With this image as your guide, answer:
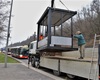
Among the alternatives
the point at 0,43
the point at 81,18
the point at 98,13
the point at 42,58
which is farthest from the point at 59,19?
the point at 81,18

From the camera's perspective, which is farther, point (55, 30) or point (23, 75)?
point (23, 75)

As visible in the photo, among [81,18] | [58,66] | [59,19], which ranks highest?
[81,18]

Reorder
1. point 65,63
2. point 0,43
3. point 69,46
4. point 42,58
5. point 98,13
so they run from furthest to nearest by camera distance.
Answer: point 98,13
point 0,43
point 42,58
point 69,46
point 65,63

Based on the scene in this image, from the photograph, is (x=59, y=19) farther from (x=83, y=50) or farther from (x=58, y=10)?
(x=83, y=50)

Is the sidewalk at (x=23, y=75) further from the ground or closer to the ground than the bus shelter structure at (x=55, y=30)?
closer to the ground

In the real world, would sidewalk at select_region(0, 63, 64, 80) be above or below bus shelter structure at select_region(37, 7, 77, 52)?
below

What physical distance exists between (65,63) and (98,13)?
1467 inches

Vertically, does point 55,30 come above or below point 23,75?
above


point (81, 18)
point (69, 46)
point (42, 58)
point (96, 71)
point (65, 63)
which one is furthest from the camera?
point (81, 18)

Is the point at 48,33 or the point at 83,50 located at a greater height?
the point at 48,33

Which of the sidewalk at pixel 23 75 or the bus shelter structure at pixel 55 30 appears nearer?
the sidewalk at pixel 23 75

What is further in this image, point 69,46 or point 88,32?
point 88,32

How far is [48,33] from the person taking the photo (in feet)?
47.1

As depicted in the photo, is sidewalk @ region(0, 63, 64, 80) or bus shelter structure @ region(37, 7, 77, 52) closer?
sidewalk @ region(0, 63, 64, 80)
